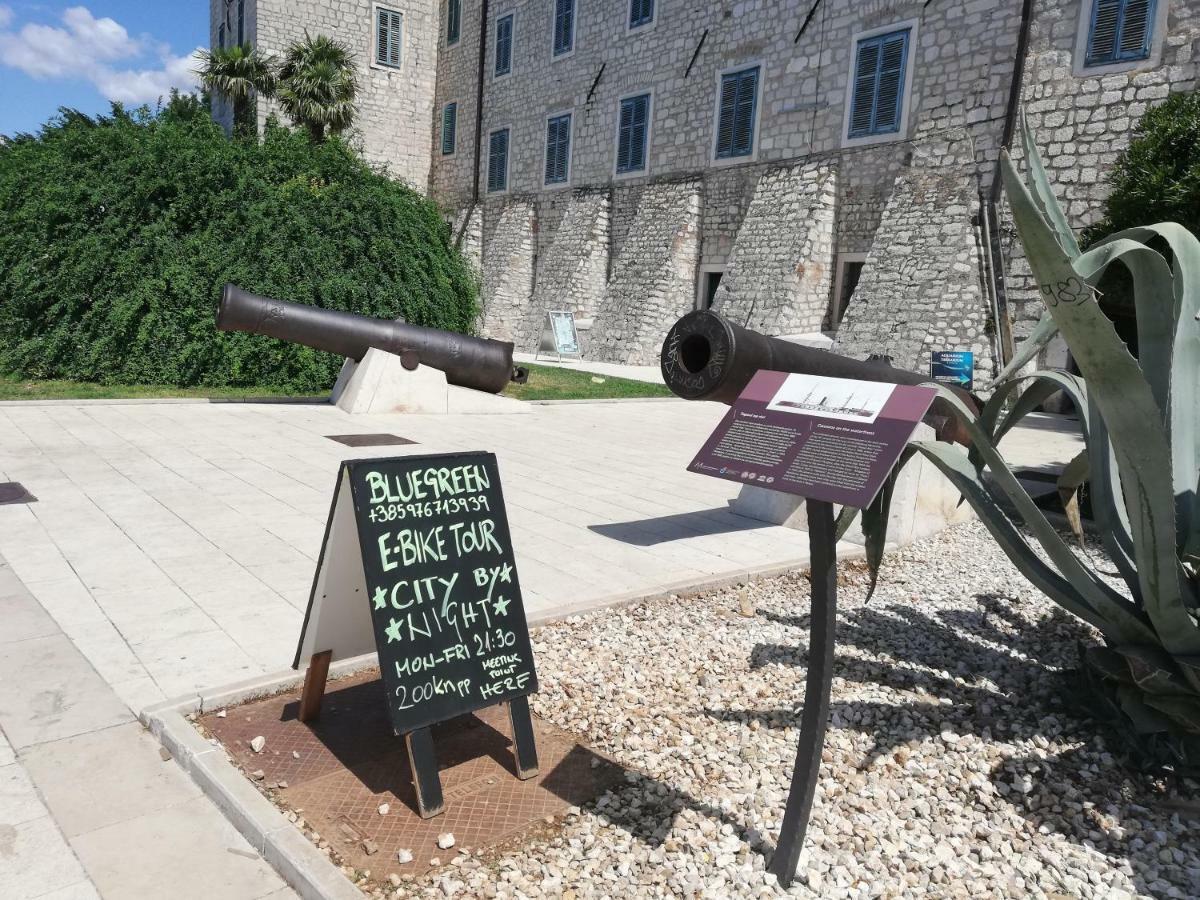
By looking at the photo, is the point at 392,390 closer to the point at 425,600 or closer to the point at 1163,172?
the point at 425,600

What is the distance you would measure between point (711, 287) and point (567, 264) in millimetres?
4727

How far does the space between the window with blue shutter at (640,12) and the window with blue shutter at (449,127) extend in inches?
383

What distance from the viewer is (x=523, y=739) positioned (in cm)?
271

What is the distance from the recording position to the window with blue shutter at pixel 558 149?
2581 cm

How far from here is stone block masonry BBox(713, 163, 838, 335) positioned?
18266 mm

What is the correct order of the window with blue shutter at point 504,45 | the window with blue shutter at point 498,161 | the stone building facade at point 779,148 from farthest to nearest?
1. the window with blue shutter at point 498,161
2. the window with blue shutter at point 504,45
3. the stone building facade at point 779,148

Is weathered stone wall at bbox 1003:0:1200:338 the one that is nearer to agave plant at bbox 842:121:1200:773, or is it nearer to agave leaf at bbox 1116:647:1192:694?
agave plant at bbox 842:121:1200:773

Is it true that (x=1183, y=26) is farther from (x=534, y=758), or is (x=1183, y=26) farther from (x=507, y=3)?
(x=507, y=3)

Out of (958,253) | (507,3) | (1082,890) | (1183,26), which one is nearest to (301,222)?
(958,253)

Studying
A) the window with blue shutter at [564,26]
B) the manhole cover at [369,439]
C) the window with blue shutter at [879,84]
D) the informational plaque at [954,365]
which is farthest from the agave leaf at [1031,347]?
the window with blue shutter at [564,26]

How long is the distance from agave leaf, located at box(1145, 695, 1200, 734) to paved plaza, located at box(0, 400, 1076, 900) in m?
2.22

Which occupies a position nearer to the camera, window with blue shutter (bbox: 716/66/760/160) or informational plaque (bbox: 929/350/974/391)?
informational plaque (bbox: 929/350/974/391)

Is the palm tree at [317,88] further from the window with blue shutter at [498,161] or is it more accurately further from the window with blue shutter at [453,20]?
the window with blue shutter at [453,20]

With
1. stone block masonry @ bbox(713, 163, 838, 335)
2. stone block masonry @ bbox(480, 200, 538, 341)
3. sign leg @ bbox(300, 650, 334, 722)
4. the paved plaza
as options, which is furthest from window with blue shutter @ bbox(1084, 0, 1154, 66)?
stone block masonry @ bbox(480, 200, 538, 341)
